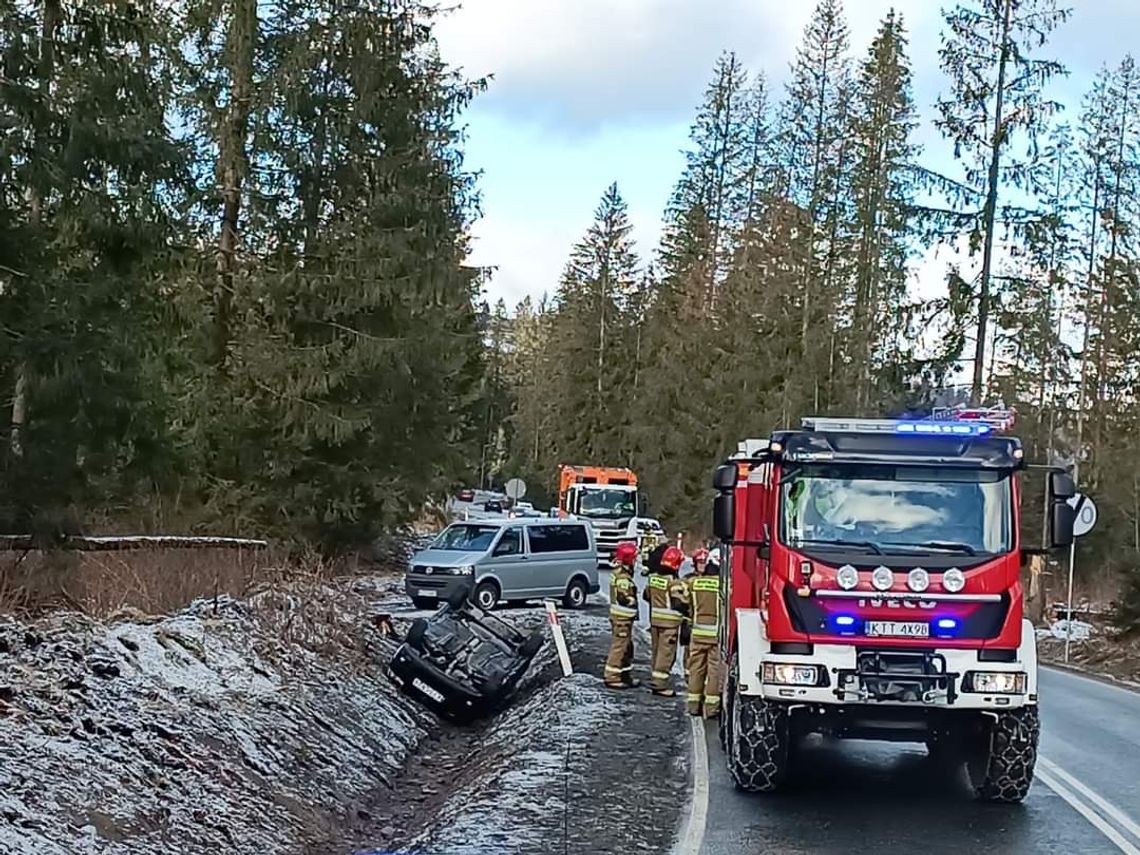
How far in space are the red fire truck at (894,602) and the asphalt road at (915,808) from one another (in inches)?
15.3

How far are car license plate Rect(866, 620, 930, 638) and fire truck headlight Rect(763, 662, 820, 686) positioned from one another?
1.65ft

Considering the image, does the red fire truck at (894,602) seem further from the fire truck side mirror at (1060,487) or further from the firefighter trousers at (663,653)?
the firefighter trousers at (663,653)

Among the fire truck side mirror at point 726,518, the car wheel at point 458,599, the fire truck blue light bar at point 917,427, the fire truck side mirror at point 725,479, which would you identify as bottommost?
the car wheel at point 458,599

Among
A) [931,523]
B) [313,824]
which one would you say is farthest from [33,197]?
[931,523]

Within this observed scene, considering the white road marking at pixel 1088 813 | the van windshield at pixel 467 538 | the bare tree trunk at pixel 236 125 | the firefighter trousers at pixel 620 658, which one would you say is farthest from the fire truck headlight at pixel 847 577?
the bare tree trunk at pixel 236 125

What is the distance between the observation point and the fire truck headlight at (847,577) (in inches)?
402

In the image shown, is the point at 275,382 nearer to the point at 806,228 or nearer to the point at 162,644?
the point at 162,644

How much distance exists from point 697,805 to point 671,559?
5.89m

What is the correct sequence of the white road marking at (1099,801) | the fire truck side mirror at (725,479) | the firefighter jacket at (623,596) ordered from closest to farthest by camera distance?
the white road marking at (1099,801) < the fire truck side mirror at (725,479) < the firefighter jacket at (623,596)

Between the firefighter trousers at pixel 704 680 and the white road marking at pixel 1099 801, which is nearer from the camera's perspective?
the white road marking at pixel 1099 801

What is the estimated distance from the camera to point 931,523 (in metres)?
10.4

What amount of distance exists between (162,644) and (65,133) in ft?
19.6

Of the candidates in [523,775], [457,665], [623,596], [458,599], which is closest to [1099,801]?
[523,775]

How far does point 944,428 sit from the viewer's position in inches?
434
